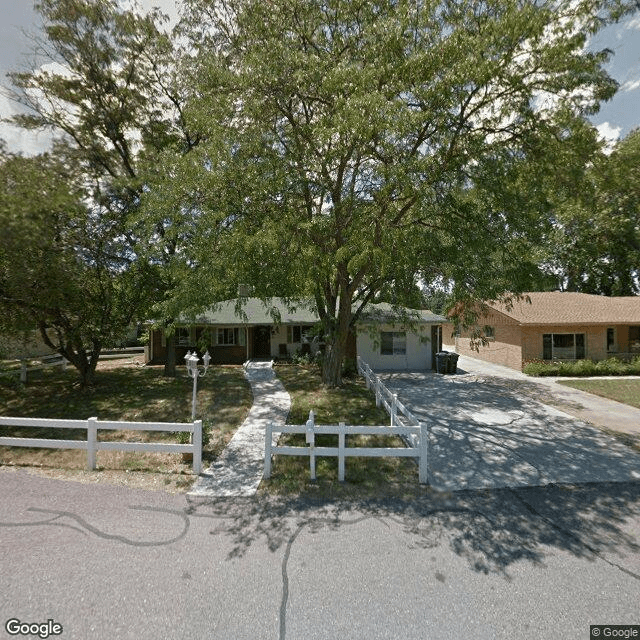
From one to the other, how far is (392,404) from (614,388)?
12169 millimetres

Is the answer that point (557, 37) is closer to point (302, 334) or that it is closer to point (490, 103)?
point (490, 103)

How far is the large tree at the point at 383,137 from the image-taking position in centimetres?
807

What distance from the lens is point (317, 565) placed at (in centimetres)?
434

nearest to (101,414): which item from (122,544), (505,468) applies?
(122,544)

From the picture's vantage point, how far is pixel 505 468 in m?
7.26

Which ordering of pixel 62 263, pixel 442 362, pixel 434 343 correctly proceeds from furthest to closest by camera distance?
pixel 434 343 → pixel 442 362 → pixel 62 263

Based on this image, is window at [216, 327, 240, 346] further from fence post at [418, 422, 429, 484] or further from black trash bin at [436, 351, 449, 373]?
fence post at [418, 422, 429, 484]

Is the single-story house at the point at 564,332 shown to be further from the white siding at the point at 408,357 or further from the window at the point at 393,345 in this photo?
the window at the point at 393,345

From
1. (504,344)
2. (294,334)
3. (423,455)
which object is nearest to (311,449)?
(423,455)

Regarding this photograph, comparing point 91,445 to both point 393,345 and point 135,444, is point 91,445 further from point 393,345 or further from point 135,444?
point 393,345

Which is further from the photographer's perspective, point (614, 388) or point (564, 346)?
point (564, 346)

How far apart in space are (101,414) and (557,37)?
15653 millimetres

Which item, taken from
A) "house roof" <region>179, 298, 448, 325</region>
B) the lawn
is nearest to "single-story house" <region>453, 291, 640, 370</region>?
"house roof" <region>179, 298, 448, 325</region>

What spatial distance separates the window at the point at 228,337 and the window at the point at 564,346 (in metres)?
18.4
